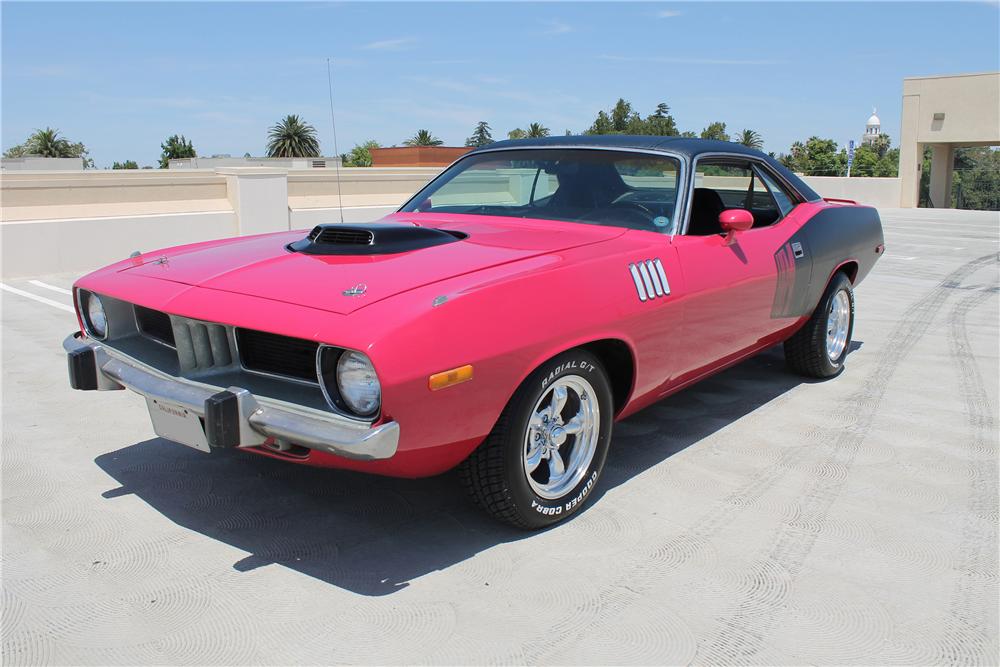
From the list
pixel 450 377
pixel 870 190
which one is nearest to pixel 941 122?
pixel 870 190

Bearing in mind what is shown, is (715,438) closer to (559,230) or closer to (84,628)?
(559,230)

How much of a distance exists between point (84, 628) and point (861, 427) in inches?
144

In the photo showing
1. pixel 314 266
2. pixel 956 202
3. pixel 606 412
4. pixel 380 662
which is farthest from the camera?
pixel 956 202

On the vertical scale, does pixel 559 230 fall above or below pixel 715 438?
above

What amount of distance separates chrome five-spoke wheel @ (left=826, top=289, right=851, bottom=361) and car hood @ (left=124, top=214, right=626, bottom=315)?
2.18 meters

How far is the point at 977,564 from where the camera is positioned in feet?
9.77

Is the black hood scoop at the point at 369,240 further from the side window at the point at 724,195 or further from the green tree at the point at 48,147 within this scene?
the green tree at the point at 48,147

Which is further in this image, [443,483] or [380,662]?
[443,483]

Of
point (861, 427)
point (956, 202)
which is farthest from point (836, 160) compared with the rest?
point (861, 427)

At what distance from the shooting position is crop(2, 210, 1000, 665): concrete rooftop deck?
2490 mm

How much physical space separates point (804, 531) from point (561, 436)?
3.21 ft

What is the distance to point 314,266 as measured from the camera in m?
3.16

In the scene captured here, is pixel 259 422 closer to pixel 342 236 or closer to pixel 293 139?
pixel 342 236

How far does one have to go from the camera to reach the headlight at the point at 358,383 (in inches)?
102
